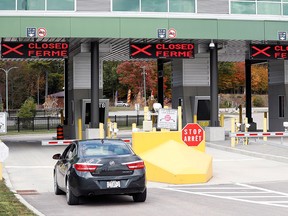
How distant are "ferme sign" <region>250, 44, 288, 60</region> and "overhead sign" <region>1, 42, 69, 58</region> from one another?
10.3 meters

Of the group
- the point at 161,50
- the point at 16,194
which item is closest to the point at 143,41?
the point at 161,50

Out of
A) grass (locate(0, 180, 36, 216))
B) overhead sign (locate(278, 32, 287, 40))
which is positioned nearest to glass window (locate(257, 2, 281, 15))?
overhead sign (locate(278, 32, 287, 40))

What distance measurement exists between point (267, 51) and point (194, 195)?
68.6 feet

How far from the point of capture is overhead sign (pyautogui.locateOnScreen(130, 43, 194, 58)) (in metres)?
32.0

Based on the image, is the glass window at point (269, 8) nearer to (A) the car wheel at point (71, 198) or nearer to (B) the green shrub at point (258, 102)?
(A) the car wheel at point (71, 198)

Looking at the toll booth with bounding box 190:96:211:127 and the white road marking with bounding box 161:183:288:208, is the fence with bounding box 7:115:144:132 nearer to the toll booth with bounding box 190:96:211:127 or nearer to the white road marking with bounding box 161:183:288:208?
the toll booth with bounding box 190:96:211:127

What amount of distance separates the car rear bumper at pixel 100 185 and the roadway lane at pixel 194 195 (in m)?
0.35

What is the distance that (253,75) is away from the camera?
89.9 meters

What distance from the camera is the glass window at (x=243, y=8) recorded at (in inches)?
1296

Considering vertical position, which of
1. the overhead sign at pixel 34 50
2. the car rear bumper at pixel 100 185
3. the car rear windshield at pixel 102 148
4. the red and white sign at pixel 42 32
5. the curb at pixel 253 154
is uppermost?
the red and white sign at pixel 42 32

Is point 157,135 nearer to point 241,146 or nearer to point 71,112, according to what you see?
point 241,146

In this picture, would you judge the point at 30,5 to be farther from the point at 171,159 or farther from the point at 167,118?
the point at 171,159

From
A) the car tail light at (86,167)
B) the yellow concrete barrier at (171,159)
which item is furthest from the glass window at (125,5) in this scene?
the car tail light at (86,167)

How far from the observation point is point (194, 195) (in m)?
14.4
